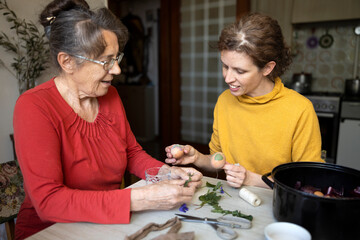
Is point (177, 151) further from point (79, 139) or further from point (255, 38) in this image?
point (255, 38)

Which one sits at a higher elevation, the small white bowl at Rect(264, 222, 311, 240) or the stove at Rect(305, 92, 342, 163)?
the small white bowl at Rect(264, 222, 311, 240)

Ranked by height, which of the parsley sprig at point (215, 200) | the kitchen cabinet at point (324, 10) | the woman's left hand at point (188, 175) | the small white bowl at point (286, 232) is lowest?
the parsley sprig at point (215, 200)

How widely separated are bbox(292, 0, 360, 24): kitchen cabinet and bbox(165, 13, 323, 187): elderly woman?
2256 mm

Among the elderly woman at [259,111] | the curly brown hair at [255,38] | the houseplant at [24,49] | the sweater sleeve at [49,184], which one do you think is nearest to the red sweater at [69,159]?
the sweater sleeve at [49,184]

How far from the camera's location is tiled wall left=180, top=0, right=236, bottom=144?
3.99 meters

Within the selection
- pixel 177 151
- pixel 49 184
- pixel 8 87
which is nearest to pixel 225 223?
pixel 177 151

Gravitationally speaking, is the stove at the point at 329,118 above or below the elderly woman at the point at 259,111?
below

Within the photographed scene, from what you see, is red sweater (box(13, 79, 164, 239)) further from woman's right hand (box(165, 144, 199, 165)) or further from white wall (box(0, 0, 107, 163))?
white wall (box(0, 0, 107, 163))

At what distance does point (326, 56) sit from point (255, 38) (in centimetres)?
290

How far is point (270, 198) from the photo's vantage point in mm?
1144

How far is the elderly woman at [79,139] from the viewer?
3.31 feet

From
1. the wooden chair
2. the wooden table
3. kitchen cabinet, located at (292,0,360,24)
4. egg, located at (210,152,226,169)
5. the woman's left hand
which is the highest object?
kitchen cabinet, located at (292,0,360,24)

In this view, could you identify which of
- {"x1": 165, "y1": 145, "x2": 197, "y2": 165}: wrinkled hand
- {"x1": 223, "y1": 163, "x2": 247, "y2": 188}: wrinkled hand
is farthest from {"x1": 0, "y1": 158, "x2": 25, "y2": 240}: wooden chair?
{"x1": 223, "y1": 163, "x2": 247, "y2": 188}: wrinkled hand

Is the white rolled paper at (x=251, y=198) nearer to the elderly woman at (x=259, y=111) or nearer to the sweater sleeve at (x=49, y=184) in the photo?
the elderly woman at (x=259, y=111)
